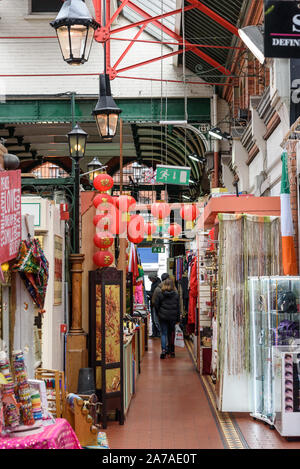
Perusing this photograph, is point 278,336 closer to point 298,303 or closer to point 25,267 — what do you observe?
point 298,303

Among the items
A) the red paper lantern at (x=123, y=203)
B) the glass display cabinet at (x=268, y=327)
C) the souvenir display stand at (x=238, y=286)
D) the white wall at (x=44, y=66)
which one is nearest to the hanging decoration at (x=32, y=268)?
the glass display cabinet at (x=268, y=327)

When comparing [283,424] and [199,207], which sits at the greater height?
[199,207]

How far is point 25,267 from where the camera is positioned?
4949 millimetres

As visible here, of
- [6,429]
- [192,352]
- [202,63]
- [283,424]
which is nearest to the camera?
[6,429]

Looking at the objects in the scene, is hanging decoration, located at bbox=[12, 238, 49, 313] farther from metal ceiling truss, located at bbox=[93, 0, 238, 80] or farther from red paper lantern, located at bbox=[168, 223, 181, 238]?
red paper lantern, located at bbox=[168, 223, 181, 238]

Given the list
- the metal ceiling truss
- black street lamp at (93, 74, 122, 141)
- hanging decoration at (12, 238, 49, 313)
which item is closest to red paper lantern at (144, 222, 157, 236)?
the metal ceiling truss

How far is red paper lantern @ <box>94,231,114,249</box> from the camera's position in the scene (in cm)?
919

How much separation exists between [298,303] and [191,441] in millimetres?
1962

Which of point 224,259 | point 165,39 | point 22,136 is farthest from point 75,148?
point 22,136

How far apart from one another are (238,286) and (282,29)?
405 cm

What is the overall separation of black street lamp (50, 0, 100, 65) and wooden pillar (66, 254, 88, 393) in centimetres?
305

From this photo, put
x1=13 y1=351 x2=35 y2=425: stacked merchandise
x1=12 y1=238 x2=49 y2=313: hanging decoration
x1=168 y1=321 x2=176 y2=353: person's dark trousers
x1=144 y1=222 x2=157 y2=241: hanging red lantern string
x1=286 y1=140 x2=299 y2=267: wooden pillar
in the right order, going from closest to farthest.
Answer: x1=13 y1=351 x2=35 y2=425: stacked merchandise → x1=12 y1=238 x2=49 y2=313: hanging decoration → x1=286 y1=140 x2=299 y2=267: wooden pillar → x1=168 y1=321 x2=176 y2=353: person's dark trousers → x1=144 y1=222 x2=157 y2=241: hanging red lantern string

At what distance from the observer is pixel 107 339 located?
8070 mm

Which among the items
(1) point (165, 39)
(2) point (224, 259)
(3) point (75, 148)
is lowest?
(2) point (224, 259)
